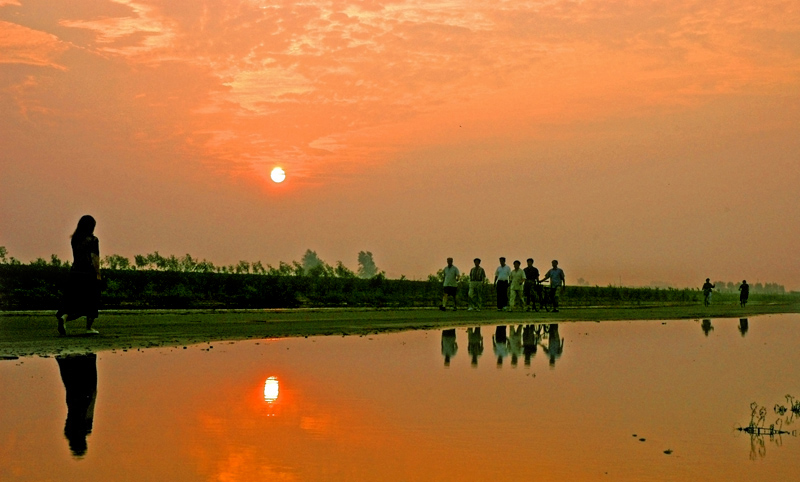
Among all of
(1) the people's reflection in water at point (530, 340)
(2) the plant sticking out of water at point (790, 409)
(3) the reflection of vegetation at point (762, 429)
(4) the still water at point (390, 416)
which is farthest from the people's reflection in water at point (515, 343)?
(3) the reflection of vegetation at point (762, 429)

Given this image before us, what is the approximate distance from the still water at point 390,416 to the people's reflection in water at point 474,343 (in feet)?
0.82

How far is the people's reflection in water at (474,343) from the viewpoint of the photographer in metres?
16.5

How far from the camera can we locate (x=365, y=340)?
2042cm

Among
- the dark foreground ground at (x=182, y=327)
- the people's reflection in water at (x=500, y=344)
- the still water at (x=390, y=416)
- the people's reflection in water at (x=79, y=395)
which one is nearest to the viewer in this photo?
the still water at (x=390, y=416)

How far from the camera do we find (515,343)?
795 inches

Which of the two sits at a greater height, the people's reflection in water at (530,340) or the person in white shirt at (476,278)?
the person in white shirt at (476,278)

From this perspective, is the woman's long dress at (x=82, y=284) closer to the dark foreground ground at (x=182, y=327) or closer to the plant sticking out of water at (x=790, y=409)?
the dark foreground ground at (x=182, y=327)

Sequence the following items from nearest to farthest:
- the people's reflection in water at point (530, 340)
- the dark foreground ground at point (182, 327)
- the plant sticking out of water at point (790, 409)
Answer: the plant sticking out of water at point (790, 409) < the people's reflection in water at point (530, 340) < the dark foreground ground at point (182, 327)

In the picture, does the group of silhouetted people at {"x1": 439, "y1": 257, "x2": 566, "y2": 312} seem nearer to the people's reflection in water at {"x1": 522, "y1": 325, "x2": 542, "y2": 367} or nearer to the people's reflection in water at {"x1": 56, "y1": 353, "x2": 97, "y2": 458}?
the people's reflection in water at {"x1": 522, "y1": 325, "x2": 542, "y2": 367}

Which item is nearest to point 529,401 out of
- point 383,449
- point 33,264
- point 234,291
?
point 383,449

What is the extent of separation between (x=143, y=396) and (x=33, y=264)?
41136mm

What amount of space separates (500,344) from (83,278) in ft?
27.0

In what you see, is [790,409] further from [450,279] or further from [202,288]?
[202,288]

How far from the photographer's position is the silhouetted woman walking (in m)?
19.7
